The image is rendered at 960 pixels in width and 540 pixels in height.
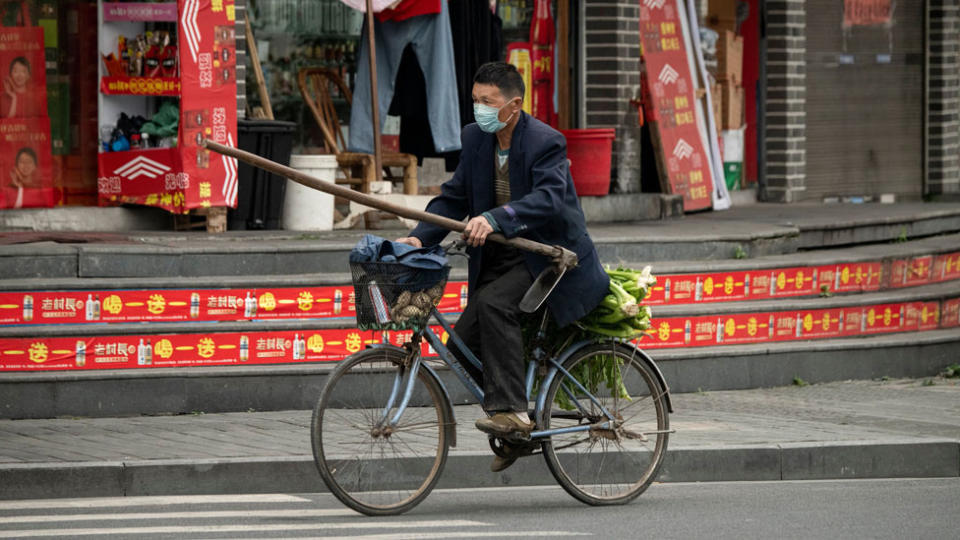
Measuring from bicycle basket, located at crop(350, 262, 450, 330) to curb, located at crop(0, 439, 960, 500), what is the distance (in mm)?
1331

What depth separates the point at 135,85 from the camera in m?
11.9

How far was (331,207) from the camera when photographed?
1227 centimetres

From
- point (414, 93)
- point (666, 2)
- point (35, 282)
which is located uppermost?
point (666, 2)

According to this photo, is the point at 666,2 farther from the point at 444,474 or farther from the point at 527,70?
the point at 444,474

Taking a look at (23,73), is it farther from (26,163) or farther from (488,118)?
(488,118)

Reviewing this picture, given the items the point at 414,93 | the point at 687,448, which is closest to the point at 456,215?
the point at 687,448

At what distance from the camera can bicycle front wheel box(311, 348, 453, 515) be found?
21.3ft

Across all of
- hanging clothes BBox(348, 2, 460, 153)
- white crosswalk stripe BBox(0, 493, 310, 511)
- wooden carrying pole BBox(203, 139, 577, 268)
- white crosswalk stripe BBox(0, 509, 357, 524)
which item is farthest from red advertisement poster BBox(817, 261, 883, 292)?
white crosswalk stripe BBox(0, 509, 357, 524)

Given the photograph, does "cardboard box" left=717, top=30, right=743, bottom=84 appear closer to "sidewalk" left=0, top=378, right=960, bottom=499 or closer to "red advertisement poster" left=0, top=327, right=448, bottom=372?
"sidewalk" left=0, top=378, right=960, bottom=499

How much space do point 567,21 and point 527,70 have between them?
0.61m

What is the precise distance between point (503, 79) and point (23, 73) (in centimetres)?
622

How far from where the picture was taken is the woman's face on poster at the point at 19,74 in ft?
38.6

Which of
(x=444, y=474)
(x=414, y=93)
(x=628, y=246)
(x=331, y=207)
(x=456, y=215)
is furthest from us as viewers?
(x=414, y=93)

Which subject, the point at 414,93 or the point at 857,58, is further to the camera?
the point at 857,58
